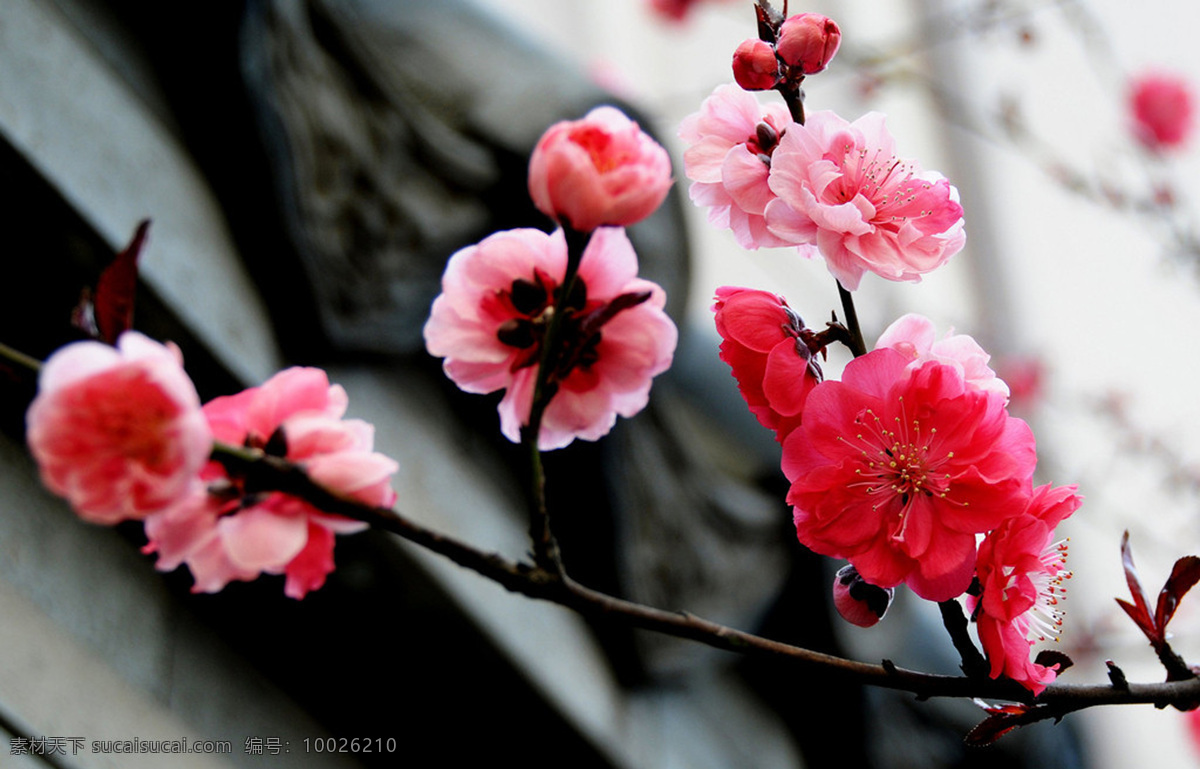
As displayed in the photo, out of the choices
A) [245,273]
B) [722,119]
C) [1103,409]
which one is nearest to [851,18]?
[1103,409]

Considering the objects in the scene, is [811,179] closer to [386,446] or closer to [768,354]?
[768,354]

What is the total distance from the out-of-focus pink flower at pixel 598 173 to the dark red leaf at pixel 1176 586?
171mm

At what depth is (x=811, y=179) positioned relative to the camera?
245mm

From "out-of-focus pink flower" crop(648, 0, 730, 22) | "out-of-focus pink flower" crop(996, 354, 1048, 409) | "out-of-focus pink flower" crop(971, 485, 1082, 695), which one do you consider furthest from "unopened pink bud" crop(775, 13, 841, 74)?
"out-of-focus pink flower" crop(996, 354, 1048, 409)

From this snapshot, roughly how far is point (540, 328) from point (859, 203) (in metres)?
0.09

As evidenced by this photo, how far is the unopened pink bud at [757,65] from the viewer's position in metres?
0.25

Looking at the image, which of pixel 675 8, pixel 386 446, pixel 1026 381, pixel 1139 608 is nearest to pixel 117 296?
pixel 1139 608

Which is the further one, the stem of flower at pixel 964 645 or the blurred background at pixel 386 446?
the blurred background at pixel 386 446

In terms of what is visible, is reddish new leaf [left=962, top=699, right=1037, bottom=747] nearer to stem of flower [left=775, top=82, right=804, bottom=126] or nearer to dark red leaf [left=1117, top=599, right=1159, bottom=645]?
dark red leaf [left=1117, top=599, right=1159, bottom=645]

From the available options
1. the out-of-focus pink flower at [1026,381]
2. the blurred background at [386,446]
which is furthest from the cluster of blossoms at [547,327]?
the out-of-focus pink flower at [1026,381]

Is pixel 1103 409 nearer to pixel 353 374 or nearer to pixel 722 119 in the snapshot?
pixel 353 374

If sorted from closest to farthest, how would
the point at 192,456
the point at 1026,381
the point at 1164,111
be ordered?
1. the point at 192,456
2. the point at 1164,111
3. the point at 1026,381

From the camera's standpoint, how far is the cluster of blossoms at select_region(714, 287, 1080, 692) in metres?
0.23

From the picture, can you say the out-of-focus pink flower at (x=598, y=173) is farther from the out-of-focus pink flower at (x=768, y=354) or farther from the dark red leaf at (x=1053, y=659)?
the dark red leaf at (x=1053, y=659)
